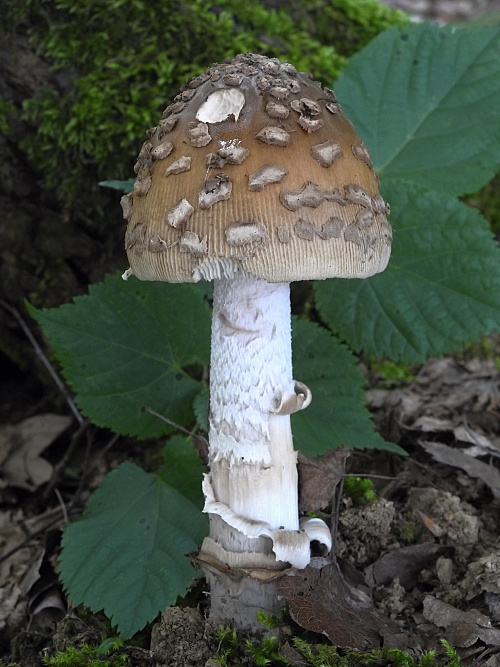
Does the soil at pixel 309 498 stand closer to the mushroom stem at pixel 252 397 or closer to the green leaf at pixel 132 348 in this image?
the mushroom stem at pixel 252 397

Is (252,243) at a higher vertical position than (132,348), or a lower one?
higher

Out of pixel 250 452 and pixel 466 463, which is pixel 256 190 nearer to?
pixel 250 452

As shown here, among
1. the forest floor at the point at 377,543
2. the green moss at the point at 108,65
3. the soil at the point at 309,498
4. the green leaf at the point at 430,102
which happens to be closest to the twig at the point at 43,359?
the soil at the point at 309,498

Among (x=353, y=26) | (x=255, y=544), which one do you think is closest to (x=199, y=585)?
(x=255, y=544)

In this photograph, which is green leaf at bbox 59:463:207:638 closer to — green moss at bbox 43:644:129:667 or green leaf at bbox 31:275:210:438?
green moss at bbox 43:644:129:667

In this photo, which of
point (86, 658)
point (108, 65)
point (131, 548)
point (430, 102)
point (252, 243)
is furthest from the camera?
point (108, 65)

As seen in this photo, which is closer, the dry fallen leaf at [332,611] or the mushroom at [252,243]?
the mushroom at [252,243]

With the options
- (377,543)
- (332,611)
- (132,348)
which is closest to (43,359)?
(132,348)
